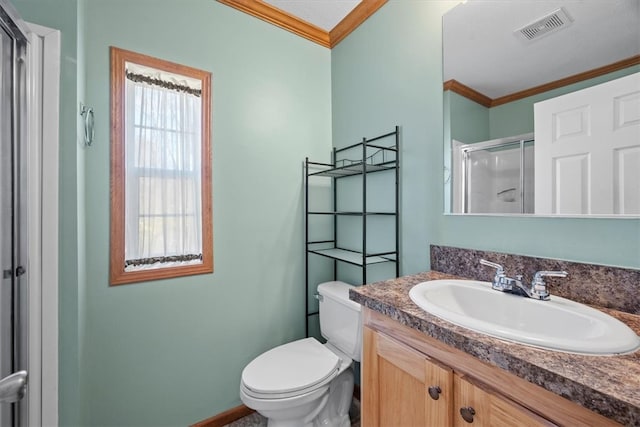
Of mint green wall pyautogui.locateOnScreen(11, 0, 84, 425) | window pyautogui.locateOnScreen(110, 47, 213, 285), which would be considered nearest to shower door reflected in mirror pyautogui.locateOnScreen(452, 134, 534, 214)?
window pyautogui.locateOnScreen(110, 47, 213, 285)

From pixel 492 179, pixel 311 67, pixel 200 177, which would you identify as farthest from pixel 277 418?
pixel 311 67

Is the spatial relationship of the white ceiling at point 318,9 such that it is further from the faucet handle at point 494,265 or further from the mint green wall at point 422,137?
the faucet handle at point 494,265

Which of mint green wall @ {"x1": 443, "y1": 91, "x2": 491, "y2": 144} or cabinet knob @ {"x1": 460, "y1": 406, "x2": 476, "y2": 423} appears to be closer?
cabinet knob @ {"x1": 460, "y1": 406, "x2": 476, "y2": 423}

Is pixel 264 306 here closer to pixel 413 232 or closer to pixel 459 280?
pixel 413 232

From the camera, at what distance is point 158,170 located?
137 centimetres

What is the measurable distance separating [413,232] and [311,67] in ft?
4.45

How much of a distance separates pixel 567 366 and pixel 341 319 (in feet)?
3.57

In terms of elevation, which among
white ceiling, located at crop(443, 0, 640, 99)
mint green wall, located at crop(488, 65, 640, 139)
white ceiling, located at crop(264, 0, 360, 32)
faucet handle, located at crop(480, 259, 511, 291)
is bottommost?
faucet handle, located at crop(480, 259, 511, 291)

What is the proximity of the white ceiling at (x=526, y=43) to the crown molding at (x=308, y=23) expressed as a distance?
1.96 ft

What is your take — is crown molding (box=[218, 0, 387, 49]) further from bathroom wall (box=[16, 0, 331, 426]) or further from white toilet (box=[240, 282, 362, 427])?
white toilet (box=[240, 282, 362, 427])

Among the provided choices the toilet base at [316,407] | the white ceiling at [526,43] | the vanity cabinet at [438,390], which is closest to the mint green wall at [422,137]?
the white ceiling at [526,43]

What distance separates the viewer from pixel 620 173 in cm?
80

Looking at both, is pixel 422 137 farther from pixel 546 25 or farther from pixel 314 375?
pixel 314 375

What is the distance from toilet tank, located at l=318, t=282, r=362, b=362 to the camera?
54.8 inches
